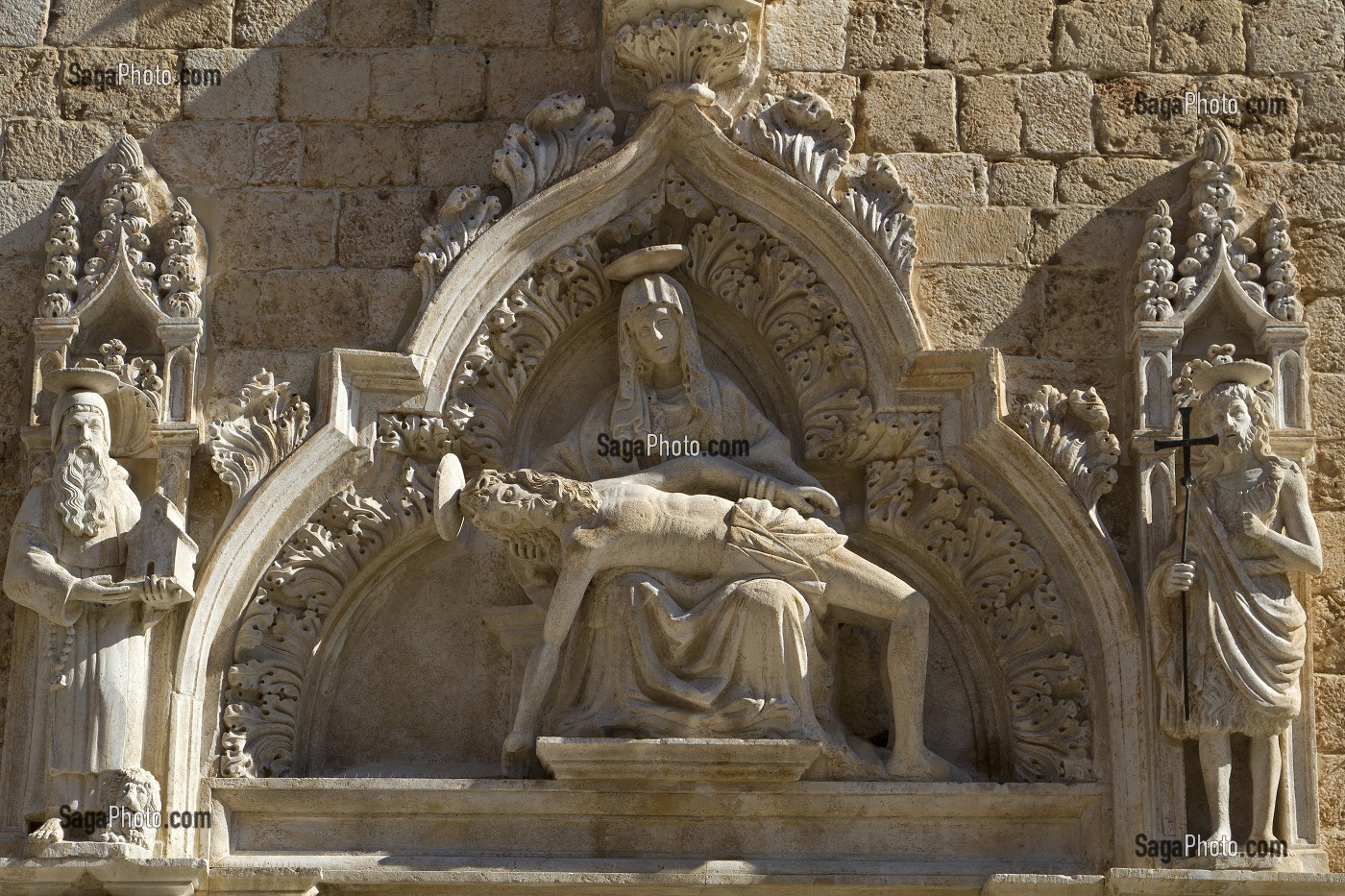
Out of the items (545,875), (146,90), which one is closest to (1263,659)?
(545,875)

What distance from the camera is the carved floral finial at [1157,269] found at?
8.98 m

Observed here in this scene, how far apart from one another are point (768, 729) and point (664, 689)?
0.37 m

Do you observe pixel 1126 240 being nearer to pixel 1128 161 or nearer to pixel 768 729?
pixel 1128 161

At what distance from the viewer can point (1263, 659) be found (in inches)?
330

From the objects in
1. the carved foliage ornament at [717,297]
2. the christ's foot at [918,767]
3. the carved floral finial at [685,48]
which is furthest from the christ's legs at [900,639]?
the carved floral finial at [685,48]

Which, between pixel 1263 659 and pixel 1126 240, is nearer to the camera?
pixel 1263 659

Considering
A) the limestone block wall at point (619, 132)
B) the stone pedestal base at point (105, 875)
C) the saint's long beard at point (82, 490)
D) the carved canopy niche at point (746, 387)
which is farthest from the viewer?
the limestone block wall at point (619, 132)

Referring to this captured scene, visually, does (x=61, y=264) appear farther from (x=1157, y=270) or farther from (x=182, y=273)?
(x=1157, y=270)

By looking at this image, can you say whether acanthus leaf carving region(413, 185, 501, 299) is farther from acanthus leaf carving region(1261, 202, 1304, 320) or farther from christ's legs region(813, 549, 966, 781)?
acanthus leaf carving region(1261, 202, 1304, 320)

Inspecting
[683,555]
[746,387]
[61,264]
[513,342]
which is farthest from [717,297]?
[61,264]

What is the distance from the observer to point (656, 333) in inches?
357

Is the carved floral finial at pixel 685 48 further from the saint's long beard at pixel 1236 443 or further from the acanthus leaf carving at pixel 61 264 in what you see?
the saint's long beard at pixel 1236 443

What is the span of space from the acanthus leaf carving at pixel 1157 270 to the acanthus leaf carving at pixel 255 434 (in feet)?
9.77

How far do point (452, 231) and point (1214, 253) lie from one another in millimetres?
2731
